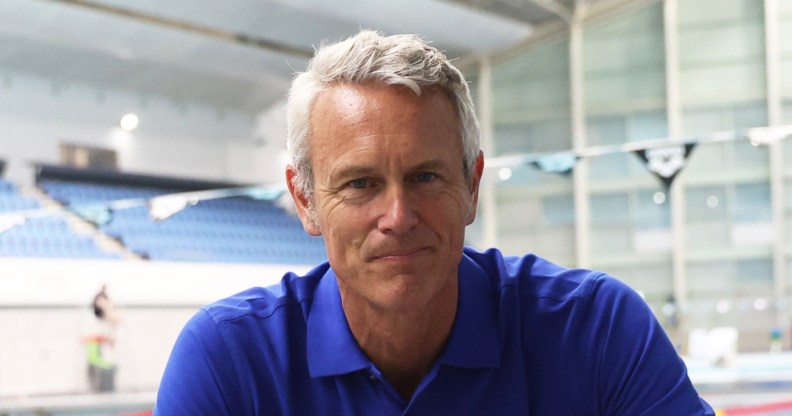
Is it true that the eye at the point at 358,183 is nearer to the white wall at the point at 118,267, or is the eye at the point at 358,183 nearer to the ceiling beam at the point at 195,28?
the white wall at the point at 118,267

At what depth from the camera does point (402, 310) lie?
1025 millimetres

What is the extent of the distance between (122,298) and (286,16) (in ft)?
13.1

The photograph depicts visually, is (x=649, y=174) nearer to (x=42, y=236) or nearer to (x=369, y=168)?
(x=42, y=236)

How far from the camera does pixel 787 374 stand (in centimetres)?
930

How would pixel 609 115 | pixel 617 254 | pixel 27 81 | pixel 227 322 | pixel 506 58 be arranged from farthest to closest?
pixel 506 58 < pixel 609 115 < pixel 617 254 < pixel 27 81 < pixel 227 322

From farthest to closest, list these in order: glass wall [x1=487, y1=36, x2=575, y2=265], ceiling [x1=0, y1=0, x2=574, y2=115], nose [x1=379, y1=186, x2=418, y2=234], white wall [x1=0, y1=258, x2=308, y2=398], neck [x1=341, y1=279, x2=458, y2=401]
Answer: glass wall [x1=487, y1=36, x2=575, y2=265], ceiling [x1=0, y1=0, x2=574, y2=115], white wall [x1=0, y1=258, x2=308, y2=398], neck [x1=341, y1=279, x2=458, y2=401], nose [x1=379, y1=186, x2=418, y2=234]

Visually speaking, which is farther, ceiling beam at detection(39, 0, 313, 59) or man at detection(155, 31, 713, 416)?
ceiling beam at detection(39, 0, 313, 59)

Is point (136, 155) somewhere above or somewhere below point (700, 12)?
below

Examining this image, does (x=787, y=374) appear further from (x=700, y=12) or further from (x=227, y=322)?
(x=227, y=322)

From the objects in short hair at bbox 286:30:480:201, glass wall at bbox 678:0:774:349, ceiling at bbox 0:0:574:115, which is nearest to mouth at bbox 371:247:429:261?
short hair at bbox 286:30:480:201

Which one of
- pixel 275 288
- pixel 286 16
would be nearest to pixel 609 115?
pixel 286 16

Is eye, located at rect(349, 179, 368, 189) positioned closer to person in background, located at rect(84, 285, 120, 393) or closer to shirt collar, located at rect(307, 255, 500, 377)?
shirt collar, located at rect(307, 255, 500, 377)

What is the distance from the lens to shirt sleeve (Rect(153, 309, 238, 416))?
1067 mm

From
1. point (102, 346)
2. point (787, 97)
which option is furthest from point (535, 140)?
point (102, 346)
